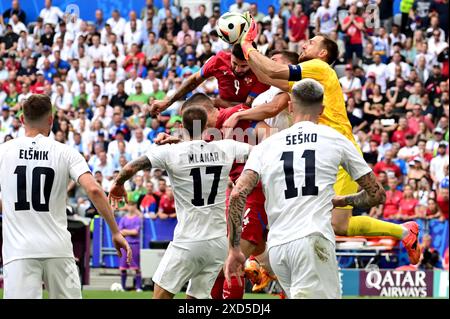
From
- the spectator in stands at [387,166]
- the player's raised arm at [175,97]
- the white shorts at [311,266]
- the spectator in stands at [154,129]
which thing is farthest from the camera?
the spectator in stands at [154,129]

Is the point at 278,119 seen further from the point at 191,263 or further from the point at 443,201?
the point at 443,201

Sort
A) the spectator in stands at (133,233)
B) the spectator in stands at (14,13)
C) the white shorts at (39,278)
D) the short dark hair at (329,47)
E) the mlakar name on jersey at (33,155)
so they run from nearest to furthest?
the white shorts at (39,278), the mlakar name on jersey at (33,155), the short dark hair at (329,47), the spectator in stands at (133,233), the spectator in stands at (14,13)

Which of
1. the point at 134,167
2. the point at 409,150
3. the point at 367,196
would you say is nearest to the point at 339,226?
the point at 367,196

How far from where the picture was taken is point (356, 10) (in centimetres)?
2819

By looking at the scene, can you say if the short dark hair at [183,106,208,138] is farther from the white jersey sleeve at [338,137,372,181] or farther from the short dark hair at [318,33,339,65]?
the short dark hair at [318,33,339,65]

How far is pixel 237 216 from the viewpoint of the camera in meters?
9.24

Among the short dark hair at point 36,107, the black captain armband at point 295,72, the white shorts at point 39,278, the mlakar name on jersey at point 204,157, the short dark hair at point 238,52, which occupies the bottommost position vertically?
the white shorts at point 39,278

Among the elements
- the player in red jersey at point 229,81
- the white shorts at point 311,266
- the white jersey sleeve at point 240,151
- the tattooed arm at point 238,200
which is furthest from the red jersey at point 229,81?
A: the white shorts at point 311,266

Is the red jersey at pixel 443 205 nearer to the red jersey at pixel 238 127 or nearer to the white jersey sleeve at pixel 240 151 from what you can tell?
the red jersey at pixel 238 127

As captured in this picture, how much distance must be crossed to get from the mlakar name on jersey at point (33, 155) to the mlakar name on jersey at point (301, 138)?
7.21 feet

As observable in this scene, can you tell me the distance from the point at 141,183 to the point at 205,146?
13.9 metres

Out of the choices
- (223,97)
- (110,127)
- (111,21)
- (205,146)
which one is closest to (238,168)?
(223,97)

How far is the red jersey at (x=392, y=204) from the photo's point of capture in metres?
22.1
